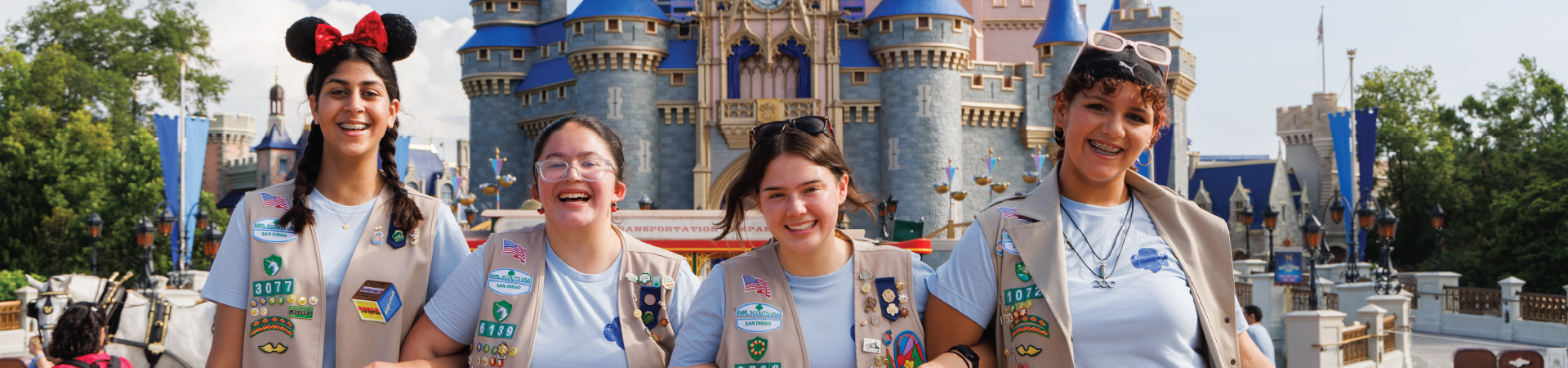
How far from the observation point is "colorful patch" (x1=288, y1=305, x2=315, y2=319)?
3096 mm

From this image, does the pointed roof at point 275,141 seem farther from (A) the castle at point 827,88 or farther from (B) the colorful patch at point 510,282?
(B) the colorful patch at point 510,282

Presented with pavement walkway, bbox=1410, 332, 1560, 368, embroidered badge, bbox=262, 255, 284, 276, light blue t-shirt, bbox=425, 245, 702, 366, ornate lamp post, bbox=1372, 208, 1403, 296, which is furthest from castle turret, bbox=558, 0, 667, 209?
light blue t-shirt, bbox=425, 245, 702, 366

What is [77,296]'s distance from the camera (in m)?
10.5

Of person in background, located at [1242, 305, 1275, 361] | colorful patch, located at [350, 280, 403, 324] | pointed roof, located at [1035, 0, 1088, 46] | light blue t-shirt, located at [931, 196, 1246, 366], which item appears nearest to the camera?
light blue t-shirt, located at [931, 196, 1246, 366]

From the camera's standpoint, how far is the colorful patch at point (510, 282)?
3.03 meters

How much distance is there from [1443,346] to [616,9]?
766 inches

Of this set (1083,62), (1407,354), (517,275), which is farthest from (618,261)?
(1407,354)

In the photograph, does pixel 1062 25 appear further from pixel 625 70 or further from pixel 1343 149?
pixel 625 70

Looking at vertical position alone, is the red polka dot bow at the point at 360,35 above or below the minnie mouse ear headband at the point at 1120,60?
above

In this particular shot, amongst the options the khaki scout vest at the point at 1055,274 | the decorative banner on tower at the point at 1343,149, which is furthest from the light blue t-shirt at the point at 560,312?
the decorative banner on tower at the point at 1343,149

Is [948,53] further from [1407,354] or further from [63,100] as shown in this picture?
[63,100]

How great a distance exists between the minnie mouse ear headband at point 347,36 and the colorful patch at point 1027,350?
1943 mm

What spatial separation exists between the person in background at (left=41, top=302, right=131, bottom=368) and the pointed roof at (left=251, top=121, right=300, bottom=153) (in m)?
38.1

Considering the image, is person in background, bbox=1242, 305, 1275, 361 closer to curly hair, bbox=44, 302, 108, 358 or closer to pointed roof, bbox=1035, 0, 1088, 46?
curly hair, bbox=44, 302, 108, 358
